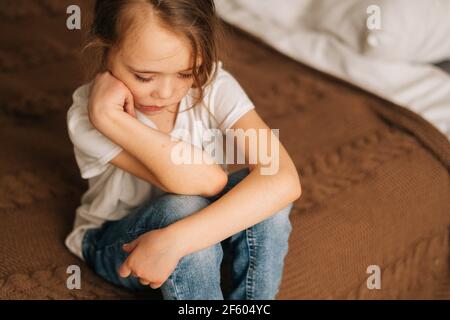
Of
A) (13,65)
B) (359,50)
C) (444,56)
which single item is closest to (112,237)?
(13,65)

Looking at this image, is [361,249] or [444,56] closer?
[361,249]

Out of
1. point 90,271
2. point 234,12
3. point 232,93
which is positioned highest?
point 232,93

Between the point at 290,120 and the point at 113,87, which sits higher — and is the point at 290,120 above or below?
below

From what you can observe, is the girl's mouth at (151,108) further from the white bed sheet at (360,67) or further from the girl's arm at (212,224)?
the white bed sheet at (360,67)

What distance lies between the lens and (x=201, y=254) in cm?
83

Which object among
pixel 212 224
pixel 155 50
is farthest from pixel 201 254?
pixel 155 50

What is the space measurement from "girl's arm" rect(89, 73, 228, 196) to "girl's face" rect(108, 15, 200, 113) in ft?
0.08

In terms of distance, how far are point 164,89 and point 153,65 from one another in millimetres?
45

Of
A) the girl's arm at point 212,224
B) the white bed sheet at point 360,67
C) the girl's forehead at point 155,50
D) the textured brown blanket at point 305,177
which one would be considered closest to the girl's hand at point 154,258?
the girl's arm at point 212,224

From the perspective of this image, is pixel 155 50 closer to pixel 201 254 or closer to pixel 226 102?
pixel 226 102

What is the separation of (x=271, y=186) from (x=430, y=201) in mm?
471

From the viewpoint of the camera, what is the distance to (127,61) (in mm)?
808

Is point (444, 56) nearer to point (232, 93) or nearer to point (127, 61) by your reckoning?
point (232, 93)

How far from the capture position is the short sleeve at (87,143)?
875 mm
